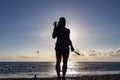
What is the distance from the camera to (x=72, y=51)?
12898mm

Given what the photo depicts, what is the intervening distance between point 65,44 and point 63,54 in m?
0.42

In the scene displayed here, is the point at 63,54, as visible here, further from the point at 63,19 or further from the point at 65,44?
the point at 63,19

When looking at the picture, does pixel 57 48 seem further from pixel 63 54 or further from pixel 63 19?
pixel 63 19

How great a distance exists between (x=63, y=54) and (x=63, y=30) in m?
0.98

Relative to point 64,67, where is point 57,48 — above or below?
above

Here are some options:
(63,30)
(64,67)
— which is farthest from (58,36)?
(64,67)

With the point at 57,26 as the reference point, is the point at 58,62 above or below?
below

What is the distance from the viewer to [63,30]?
1268cm

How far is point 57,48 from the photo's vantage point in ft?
41.6

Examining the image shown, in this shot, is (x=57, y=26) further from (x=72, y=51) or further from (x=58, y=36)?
(x=72, y=51)

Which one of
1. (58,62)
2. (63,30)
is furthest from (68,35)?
(58,62)

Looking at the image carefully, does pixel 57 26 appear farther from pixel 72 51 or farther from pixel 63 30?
pixel 72 51

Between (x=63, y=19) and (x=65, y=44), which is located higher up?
(x=63, y=19)

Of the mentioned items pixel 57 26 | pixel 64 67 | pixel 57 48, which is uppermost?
pixel 57 26
